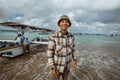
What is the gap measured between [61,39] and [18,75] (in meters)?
4.07

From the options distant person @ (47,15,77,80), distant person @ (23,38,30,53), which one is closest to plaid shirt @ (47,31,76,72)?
distant person @ (47,15,77,80)

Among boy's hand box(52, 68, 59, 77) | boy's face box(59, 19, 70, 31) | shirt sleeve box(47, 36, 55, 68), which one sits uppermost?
boy's face box(59, 19, 70, 31)

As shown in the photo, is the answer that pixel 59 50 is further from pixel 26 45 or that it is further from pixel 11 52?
pixel 26 45

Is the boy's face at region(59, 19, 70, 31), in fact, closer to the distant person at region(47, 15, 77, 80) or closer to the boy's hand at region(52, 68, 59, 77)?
the distant person at region(47, 15, 77, 80)

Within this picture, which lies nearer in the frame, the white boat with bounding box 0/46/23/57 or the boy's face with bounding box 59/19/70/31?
the boy's face with bounding box 59/19/70/31

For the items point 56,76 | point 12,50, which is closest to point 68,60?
point 56,76

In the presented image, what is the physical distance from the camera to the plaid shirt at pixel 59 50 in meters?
2.14

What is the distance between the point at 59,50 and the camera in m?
2.17

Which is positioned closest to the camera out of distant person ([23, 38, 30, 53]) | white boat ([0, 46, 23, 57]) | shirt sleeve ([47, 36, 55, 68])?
shirt sleeve ([47, 36, 55, 68])

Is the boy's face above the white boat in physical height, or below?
above

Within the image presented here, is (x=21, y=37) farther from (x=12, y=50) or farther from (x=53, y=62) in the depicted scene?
(x=53, y=62)

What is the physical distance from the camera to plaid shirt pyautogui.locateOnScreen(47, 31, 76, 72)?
2.14 meters

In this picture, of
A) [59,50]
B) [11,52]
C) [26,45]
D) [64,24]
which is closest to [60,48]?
[59,50]

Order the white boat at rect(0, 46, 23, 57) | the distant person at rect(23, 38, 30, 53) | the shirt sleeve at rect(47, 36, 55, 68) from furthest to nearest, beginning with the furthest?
the distant person at rect(23, 38, 30, 53) → the white boat at rect(0, 46, 23, 57) → the shirt sleeve at rect(47, 36, 55, 68)
